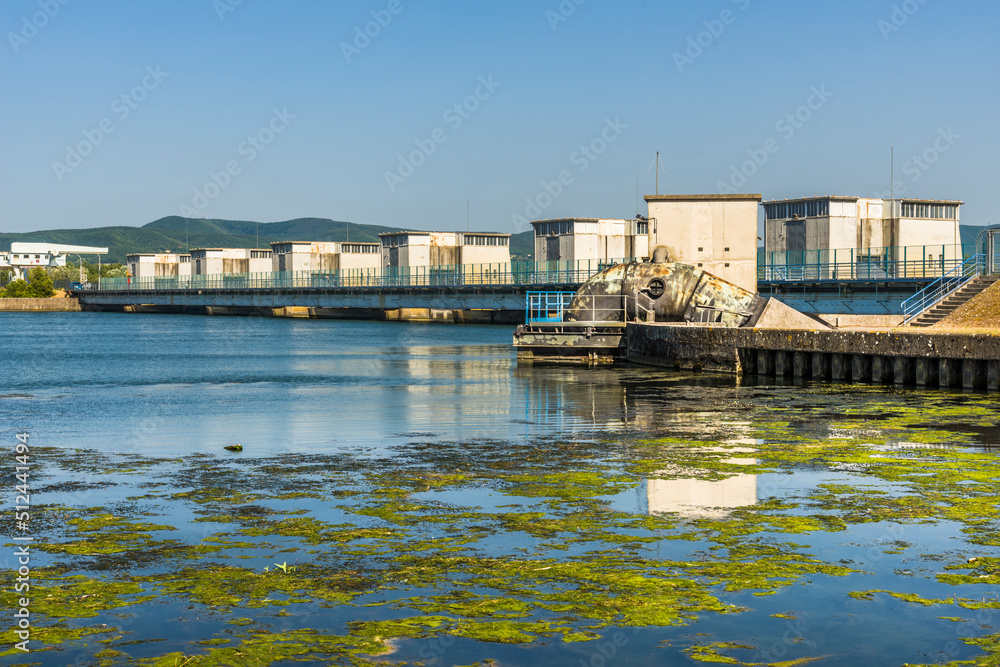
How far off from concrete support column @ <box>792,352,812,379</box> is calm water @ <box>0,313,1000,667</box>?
23.6 ft

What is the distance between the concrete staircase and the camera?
1437 inches

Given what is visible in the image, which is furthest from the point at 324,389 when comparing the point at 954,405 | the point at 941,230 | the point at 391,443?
the point at 941,230

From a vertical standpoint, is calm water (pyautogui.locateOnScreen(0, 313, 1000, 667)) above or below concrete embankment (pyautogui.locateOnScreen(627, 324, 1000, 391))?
below

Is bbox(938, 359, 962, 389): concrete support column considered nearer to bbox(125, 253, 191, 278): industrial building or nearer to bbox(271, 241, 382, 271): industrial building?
bbox(271, 241, 382, 271): industrial building

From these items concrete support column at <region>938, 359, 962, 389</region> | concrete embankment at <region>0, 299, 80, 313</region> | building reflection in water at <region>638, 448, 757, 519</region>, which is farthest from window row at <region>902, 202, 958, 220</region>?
concrete embankment at <region>0, 299, 80, 313</region>

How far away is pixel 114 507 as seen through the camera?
13016mm

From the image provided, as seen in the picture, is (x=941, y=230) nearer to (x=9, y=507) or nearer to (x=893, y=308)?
(x=893, y=308)

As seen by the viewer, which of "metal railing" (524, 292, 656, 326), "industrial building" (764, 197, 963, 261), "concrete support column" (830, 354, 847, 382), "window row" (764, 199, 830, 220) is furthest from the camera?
"industrial building" (764, 197, 963, 261)

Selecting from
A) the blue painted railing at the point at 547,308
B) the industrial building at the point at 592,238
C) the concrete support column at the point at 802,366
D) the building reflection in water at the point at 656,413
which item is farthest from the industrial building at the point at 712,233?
the industrial building at the point at 592,238

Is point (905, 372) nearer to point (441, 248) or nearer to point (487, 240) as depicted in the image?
point (441, 248)

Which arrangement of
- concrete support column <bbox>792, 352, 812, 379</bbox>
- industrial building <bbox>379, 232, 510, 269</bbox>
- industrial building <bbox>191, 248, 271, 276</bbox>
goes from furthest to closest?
1. industrial building <bbox>191, 248, 271, 276</bbox>
2. industrial building <bbox>379, 232, 510, 269</bbox>
3. concrete support column <bbox>792, 352, 812, 379</bbox>

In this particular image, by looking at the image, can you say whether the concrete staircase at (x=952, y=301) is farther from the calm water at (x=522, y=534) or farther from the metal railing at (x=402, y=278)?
the metal railing at (x=402, y=278)

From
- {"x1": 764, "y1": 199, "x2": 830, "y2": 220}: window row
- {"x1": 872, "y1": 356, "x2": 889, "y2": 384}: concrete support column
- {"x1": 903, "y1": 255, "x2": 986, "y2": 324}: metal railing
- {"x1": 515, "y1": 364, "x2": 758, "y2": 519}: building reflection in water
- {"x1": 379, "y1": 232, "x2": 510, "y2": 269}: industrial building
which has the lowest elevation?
{"x1": 515, "y1": 364, "x2": 758, "y2": 519}: building reflection in water

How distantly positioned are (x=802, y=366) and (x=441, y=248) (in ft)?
332
